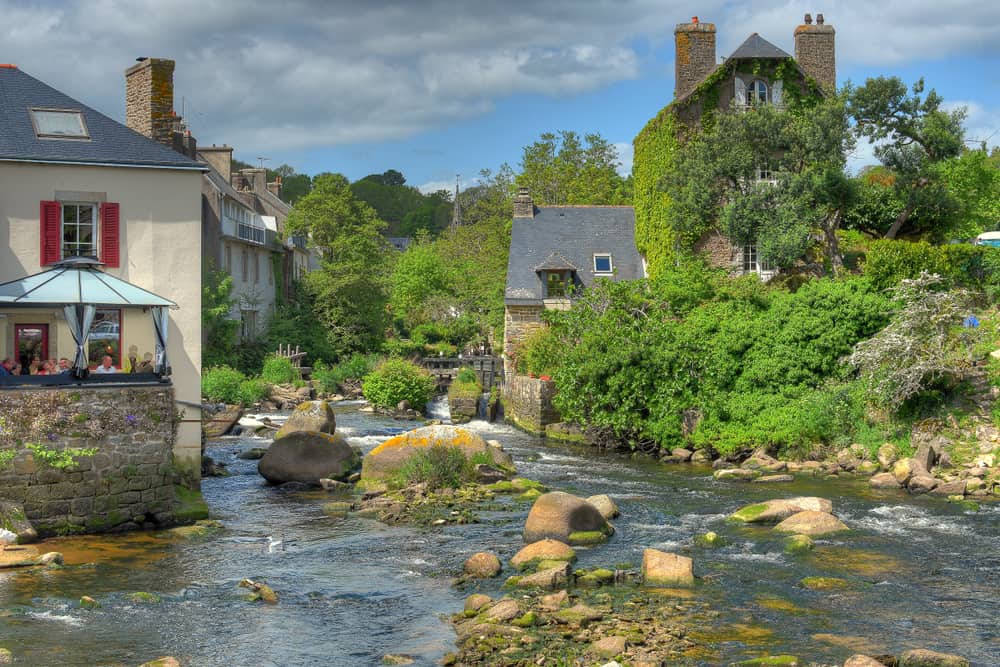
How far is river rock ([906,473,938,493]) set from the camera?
19.4 metres

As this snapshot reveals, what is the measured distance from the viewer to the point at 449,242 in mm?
69062

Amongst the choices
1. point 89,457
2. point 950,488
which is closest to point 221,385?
point 89,457

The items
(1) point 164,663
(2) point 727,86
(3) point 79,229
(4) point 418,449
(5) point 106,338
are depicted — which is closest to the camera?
(1) point 164,663

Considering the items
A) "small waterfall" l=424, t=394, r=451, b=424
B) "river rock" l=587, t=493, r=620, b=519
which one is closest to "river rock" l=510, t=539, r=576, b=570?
"river rock" l=587, t=493, r=620, b=519

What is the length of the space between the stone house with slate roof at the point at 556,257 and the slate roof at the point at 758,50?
345 inches

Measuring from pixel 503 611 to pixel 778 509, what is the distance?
721cm

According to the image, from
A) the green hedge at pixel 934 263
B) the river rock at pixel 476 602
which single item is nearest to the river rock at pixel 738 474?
the green hedge at pixel 934 263

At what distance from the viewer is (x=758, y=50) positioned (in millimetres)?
34438

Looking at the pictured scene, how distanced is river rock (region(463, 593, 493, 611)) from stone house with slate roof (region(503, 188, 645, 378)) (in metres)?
22.9

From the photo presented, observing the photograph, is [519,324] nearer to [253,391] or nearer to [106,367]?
[253,391]

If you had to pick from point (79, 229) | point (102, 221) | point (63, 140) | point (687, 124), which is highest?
point (687, 124)

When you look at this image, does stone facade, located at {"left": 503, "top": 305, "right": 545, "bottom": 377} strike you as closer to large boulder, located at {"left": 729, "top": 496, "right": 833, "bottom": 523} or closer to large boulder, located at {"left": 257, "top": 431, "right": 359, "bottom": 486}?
large boulder, located at {"left": 257, "top": 431, "right": 359, "bottom": 486}

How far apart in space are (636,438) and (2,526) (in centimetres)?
1650

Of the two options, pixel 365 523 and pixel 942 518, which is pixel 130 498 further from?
pixel 942 518
